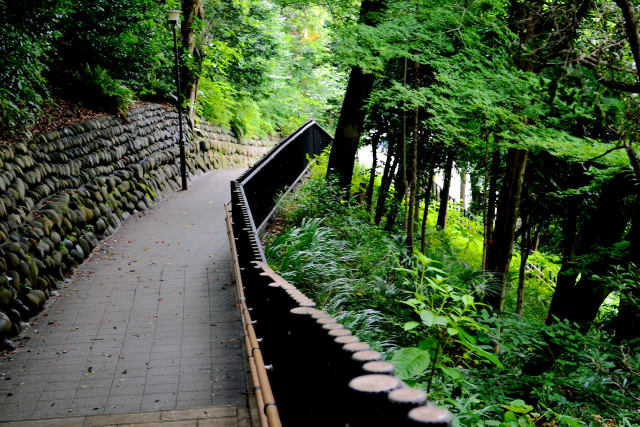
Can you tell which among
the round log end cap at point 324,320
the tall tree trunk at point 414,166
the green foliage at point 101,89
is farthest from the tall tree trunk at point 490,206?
the green foliage at point 101,89

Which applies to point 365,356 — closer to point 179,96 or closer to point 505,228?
point 505,228

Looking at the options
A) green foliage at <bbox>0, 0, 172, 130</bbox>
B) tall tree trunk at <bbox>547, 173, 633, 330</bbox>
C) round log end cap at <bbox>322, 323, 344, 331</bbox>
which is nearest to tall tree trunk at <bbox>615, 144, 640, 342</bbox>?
tall tree trunk at <bbox>547, 173, 633, 330</bbox>

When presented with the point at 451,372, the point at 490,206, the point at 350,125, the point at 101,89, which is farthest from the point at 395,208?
the point at 451,372

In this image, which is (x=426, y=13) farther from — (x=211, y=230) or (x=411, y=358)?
(x=211, y=230)

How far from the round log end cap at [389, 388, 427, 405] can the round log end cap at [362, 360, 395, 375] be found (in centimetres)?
11

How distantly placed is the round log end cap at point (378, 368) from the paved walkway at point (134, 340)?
3.39 m

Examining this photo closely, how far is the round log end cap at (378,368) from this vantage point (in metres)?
1.40

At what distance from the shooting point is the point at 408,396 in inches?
48.3

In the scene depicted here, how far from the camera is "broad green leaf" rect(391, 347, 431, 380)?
Result: 9.57ft

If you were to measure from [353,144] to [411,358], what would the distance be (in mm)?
8407

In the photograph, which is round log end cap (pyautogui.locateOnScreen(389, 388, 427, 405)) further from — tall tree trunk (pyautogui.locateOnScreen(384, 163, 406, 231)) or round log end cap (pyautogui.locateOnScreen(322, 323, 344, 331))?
tall tree trunk (pyautogui.locateOnScreen(384, 163, 406, 231))

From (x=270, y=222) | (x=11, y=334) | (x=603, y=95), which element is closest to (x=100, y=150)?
(x=270, y=222)

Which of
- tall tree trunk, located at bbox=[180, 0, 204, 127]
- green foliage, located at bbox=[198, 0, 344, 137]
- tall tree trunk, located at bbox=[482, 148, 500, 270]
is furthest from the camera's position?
green foliage, located at bbox=[198, 0, 344, 137]

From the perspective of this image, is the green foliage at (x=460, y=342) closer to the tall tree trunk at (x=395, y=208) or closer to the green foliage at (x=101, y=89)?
the tall tree trunk at (x=395, y=208)
